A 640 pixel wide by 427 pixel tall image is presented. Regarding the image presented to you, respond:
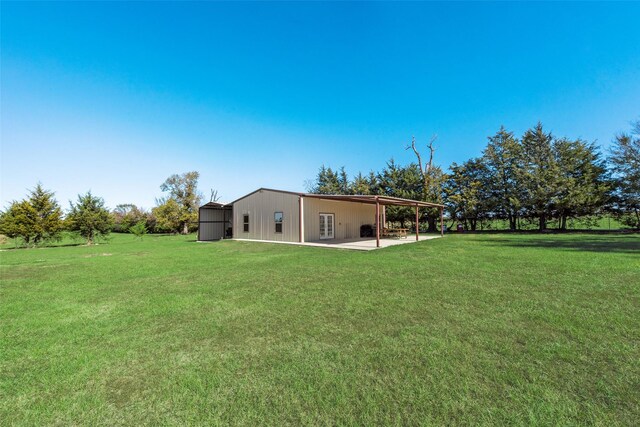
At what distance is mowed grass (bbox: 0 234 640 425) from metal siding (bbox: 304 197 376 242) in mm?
10361

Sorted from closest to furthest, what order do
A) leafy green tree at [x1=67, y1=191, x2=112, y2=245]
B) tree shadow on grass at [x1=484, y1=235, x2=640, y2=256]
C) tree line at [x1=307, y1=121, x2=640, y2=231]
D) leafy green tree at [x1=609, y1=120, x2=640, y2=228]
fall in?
tree shadow on grass at [x1=484, y1=235, x2=640, y2=256] → leafy green tree at [x1=67, y1=191, x2=112, y2=245] → leafy green tree at [x1=609, y1=120, x2=640, y2=228] → tree line at [x1=307, y1=121, x2=640, y2=231]

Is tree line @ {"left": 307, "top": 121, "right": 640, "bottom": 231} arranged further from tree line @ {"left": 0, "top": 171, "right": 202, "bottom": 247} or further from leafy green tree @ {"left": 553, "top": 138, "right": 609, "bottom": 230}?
tree line @ {"left": 0, "top": 171, "right": 202, "bottom": 247}


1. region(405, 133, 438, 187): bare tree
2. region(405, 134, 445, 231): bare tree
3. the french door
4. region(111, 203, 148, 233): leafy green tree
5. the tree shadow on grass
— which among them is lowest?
the tree shadow on grass

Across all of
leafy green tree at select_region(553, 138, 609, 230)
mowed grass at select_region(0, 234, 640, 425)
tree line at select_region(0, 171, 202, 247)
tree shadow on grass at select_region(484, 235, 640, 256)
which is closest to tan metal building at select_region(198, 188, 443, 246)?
tree shadow on grass at select_region(484, 235, 640, 256)

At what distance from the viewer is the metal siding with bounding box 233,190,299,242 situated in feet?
51.5

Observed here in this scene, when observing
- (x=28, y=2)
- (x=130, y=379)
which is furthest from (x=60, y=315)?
(x=28, y=2)

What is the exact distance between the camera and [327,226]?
17.2 metres

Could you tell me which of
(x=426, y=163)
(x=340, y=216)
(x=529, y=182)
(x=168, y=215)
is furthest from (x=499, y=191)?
(x=168, y=215)

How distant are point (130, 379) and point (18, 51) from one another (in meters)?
13.6

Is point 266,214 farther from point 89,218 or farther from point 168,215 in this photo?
point 168,215

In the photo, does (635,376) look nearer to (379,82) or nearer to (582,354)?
(582,354)

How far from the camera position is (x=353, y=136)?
1057 inches

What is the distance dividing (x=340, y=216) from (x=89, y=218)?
53.0 feet

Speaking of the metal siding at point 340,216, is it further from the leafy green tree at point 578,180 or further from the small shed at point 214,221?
the leafy green tree at point 578,180
